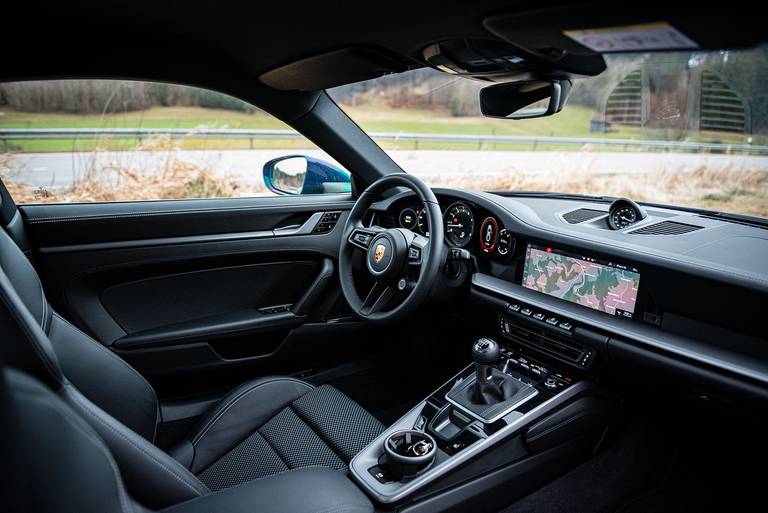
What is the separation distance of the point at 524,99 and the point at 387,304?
0.97 m

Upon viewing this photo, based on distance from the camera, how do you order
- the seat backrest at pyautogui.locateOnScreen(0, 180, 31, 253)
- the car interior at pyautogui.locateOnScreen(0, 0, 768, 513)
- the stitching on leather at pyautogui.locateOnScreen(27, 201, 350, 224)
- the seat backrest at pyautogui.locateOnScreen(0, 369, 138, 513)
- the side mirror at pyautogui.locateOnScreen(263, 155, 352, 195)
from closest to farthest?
the seat backrest at pyautogui.locateOnScreen(0, 369, 138, 513) < the car interior at pyautogui.locateOnScreen(0, 0, 768, 513) < the seat backrest at pyautogui.locateOnScreen(0, 180, 31, 253) < the stitching on leather at pyautogui.locateOnScreen(27, 201, 350, 224) < the side mirror at pyautogui.locateOnScreen(263, 155, 352, 195)

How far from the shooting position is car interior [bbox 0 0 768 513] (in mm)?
1600

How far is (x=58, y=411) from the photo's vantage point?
3.18 ft

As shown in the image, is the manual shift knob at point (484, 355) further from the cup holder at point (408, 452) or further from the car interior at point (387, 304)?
the cup holder at point (408, 452)

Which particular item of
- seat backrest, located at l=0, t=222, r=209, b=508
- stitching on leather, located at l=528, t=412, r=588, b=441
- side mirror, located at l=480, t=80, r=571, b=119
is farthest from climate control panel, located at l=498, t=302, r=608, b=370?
seat backrest, located at l=0, t=222, r=209, b=508

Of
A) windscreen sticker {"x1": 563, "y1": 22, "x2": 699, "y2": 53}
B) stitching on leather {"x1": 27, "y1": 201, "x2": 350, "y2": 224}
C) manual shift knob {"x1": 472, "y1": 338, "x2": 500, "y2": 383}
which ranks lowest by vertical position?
manual shift knob {"x1": 472, "y1": 338, "x2": 500, "y2": 383}

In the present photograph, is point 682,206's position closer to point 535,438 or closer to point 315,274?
point 535,438

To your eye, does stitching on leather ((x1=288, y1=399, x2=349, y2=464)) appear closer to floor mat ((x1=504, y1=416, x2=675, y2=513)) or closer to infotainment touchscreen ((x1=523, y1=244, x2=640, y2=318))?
floor mat ((x1=504, y1=416, x2=675, y2=513))

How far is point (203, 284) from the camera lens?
2582 millimetres

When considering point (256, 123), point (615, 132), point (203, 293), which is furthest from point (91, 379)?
point (615, 132)

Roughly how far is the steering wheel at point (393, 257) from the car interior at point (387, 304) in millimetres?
11

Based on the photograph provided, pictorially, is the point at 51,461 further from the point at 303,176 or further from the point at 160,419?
the point at 303,176

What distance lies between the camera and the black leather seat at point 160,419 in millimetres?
1027

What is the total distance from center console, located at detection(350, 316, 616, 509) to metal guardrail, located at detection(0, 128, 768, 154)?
3.21 ft
